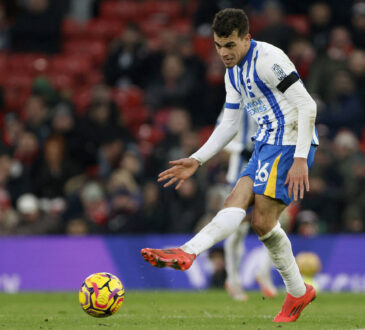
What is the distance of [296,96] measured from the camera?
708cm

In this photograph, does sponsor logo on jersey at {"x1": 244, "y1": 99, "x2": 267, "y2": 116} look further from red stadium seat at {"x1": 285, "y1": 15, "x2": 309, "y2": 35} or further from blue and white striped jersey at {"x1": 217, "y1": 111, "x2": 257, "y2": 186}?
red stadium seat at {"x1": 285, "y1": 15, "x2": 309, "y2": 35}

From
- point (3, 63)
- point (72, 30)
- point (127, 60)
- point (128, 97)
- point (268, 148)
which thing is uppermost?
point (268, 148)

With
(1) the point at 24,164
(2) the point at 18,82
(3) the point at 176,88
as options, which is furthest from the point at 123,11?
(1) the point at 24,164

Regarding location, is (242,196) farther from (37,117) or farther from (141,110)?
(141,110)

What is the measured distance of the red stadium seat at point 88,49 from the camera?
59.6 feet

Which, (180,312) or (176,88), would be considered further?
(176,88)

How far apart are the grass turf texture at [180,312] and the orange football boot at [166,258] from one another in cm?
58

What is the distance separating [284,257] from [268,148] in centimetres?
85

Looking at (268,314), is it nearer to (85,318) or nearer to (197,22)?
(85,318)

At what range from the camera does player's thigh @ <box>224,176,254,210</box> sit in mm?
7152

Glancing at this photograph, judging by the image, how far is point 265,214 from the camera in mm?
7156

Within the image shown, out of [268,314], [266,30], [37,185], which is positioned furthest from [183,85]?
A: [268,314]

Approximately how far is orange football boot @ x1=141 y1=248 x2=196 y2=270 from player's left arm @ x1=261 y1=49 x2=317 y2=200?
1040 millimetres

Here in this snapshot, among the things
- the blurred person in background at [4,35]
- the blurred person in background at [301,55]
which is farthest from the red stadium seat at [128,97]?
the blurred person in background at [4,35]
